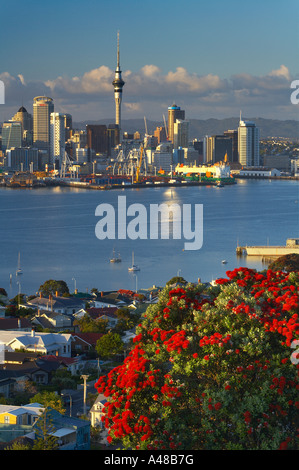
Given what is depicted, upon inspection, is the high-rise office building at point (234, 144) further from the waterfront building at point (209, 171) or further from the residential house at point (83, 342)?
the residential house at point (83, 342)

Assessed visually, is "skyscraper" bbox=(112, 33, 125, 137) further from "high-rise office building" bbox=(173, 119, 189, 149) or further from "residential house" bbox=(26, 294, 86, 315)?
"residential house" bbox=(26, 294, 86, 315)

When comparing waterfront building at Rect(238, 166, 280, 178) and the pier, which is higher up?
waterfront building at Rect(238, 166, 280, 178)

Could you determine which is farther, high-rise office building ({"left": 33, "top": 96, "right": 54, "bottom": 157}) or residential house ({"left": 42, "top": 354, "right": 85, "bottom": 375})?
high-rise office building ({"left": 33, "top": 96, "right": 54, "bottom": 157})

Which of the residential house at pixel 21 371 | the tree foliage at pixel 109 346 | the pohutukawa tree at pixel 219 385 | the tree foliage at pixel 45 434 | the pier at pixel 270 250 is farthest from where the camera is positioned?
the pier at pixel 270 250

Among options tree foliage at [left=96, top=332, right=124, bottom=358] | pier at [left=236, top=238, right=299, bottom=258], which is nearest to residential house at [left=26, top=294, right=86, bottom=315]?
tree foliage at [left=96, top=332, right=124, bottom=358]

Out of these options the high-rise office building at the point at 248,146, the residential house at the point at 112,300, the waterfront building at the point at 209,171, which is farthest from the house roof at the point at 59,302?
the high-rise office building at the point at 248,146

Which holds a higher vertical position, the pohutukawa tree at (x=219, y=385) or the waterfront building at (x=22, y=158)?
the waterfront building at (x=22, y=158)

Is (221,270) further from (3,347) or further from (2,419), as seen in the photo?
(2,419)
